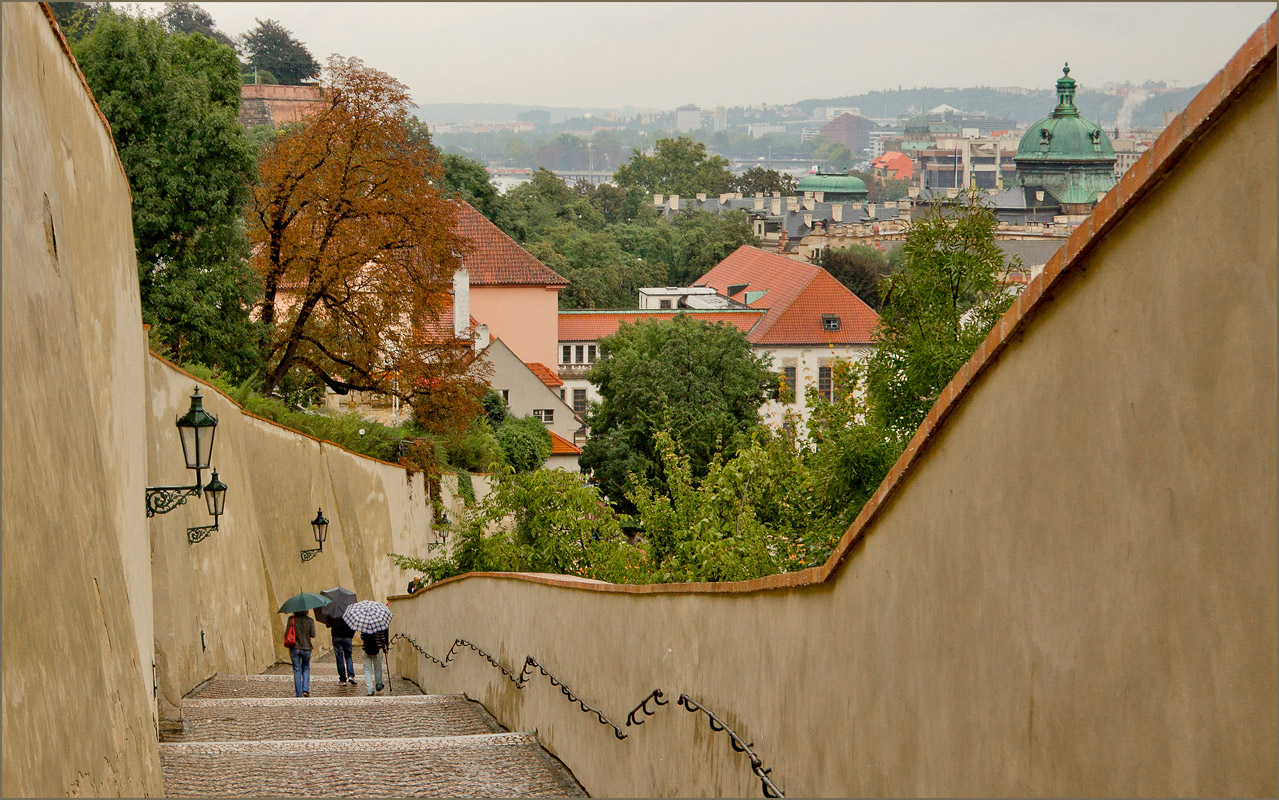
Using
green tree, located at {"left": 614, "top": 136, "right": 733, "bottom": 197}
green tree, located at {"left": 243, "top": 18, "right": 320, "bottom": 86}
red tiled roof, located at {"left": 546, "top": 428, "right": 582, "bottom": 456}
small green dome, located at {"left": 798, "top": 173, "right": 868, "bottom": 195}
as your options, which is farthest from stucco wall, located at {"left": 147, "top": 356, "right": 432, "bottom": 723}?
small green dome, located at {"left": 798, "top": 173, "right": 868, "bottom": 195}

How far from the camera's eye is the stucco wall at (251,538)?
11805 millimetres

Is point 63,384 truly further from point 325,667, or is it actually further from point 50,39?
point 325,667

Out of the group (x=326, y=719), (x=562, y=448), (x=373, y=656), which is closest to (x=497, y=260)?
(x=562, y=448)

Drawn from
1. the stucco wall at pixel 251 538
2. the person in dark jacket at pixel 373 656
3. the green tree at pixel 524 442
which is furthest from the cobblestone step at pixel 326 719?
the green tree at pixel 524 442

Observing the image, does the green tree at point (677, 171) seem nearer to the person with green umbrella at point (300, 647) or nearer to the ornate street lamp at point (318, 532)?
the ornate street lamp at point (318, 532)

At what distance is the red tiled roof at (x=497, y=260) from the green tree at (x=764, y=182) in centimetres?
9290

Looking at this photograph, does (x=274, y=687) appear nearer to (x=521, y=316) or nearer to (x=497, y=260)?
(x=497, y=260)

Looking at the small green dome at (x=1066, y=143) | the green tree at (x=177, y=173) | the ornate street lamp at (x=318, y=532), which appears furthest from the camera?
the small green dome at (x=1066, y=143)

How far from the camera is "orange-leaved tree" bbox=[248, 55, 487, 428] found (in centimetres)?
2461

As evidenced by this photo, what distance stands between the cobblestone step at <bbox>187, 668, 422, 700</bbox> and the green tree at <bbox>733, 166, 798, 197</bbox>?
13462cm

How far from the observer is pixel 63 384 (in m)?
5.41

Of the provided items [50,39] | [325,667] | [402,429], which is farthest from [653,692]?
[402,429]

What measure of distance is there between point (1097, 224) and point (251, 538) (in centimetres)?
1473

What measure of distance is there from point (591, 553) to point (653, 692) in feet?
19.5
